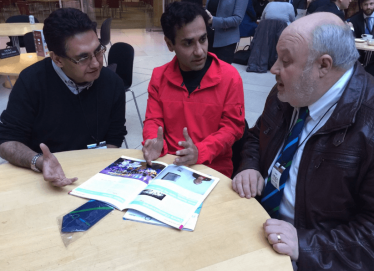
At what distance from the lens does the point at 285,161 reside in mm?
1202

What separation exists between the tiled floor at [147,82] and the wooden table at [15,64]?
0.89 m

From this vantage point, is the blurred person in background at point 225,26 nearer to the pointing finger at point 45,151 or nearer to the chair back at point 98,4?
the pointing finger at point 45,151

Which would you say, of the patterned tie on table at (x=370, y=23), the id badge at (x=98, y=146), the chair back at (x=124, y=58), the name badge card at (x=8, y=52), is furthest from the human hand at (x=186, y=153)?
the patterned tie on table at (x=370, y=23)

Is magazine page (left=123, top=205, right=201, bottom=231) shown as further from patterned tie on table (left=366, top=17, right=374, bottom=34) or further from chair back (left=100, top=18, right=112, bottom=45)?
patterned tie on table (left=366, top=17, right=374, bottom=34)

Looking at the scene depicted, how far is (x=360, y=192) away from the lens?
40.3 inches

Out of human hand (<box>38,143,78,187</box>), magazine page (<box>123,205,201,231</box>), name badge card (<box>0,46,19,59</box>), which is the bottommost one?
magazine page (<box>123,205,201,231</box>)

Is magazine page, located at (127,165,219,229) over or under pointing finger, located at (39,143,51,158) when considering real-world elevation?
under

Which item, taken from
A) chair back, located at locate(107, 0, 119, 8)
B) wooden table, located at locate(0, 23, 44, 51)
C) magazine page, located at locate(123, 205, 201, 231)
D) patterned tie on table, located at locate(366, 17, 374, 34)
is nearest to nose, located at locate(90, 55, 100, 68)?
magazine page, located at locate(123, 205, 201, 231)

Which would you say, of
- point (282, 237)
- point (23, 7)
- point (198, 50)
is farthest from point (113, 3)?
point (282, 237)

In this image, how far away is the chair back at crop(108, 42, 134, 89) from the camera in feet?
10.0

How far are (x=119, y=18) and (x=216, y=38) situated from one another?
21.5 feet

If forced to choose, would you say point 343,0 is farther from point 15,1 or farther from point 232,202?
point 15,1

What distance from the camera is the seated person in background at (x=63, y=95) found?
157cm

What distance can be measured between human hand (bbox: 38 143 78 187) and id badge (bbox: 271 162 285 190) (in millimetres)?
844
